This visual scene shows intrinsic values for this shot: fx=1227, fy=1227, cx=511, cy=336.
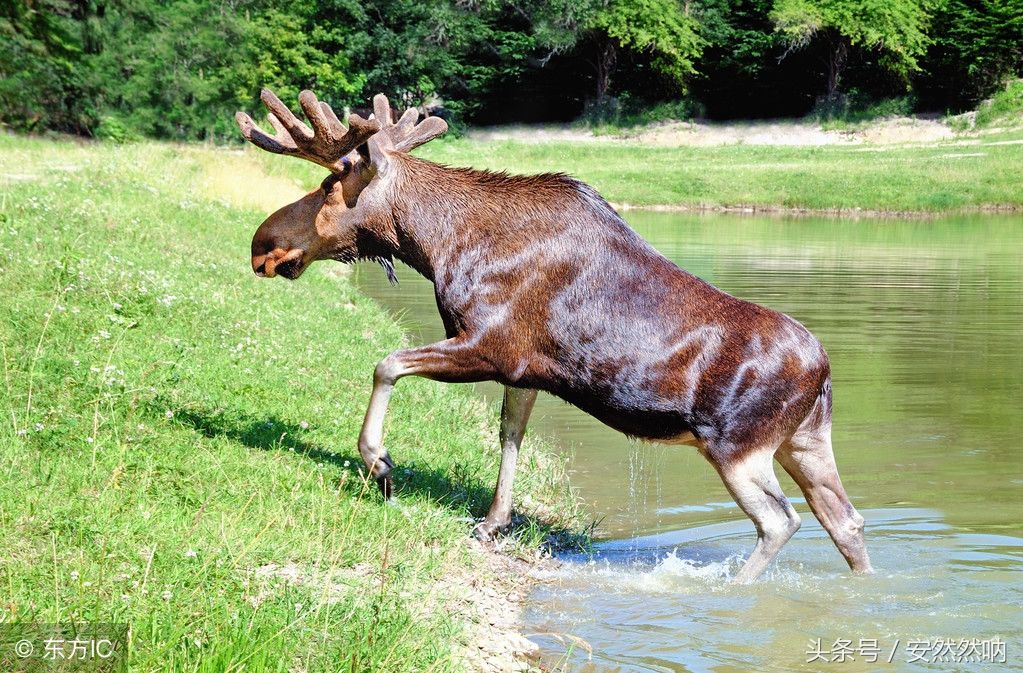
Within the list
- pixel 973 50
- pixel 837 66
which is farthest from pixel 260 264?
pixel 837 66

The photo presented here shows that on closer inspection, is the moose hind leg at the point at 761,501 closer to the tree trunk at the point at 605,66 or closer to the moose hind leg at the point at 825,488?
the moose hind leg at the point at 825,488

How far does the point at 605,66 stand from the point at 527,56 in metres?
4.40

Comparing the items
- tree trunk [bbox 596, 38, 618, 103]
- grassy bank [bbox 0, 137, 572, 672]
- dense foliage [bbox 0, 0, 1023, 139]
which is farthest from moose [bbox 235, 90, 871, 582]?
tree trunk [bbox 596, 38, 618, 103]

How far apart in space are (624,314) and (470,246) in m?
0.99

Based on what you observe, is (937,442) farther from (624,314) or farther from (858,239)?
(858,239)

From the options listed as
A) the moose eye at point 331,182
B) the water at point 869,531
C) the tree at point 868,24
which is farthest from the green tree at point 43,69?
the tree at point 868,24

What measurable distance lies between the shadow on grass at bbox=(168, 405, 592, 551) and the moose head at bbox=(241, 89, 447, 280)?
0.97 m

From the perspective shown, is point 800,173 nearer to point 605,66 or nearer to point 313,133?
point 605,66

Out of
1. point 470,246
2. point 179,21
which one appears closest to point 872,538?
point 470,246

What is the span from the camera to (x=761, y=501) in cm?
687

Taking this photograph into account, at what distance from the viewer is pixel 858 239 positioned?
29719 mm

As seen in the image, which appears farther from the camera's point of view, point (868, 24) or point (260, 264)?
point (868, 24)

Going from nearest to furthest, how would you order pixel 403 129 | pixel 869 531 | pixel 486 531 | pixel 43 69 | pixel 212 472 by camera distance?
pixel 212 472
pixel 486 531
pixel 403 129
pixel 869 531
pixel 43 69

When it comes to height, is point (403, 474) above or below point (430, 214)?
below
